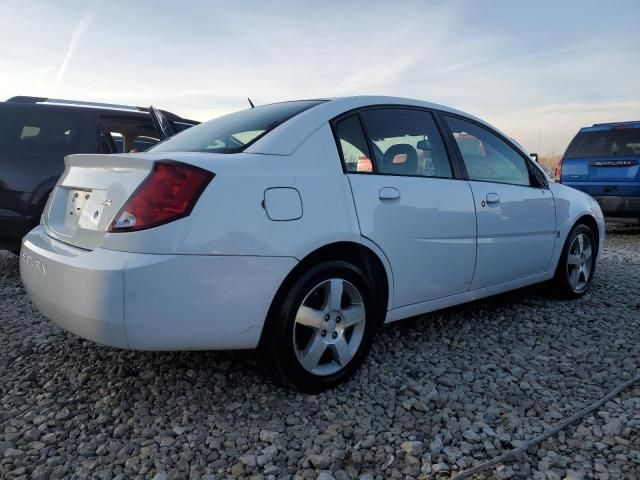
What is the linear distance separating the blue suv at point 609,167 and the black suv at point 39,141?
636cm

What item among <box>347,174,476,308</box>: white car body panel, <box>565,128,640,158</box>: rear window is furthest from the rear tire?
<box>565,128,640,158</box>: rear window

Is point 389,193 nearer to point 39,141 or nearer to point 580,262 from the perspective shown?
point 580,262

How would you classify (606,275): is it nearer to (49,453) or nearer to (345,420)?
(345,420)

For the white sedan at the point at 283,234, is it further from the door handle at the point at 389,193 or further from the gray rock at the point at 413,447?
the gray rock at the point at 413,447

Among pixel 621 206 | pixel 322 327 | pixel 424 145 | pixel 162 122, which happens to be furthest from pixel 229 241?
pixel 621 206

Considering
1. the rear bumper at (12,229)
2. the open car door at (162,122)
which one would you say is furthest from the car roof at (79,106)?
the rear bumper at (12,229)

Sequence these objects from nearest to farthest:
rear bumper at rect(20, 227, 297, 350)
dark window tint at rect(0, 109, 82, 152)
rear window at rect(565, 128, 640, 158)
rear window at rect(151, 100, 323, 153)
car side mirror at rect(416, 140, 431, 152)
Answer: rear bumper at rect(20, 227, 297, 350), rear window at rect(151, 100, 323, 153), car side mirror at rect(416, 140, 431, 152), dark window tint at rect(0, 109, 82, 152), rear window at rect(565, 128, 640, 158)

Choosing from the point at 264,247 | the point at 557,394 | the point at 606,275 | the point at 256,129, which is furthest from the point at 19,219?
the point at 606,275

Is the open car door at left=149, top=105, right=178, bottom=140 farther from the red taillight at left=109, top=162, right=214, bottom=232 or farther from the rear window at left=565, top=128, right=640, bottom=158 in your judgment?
the rear window at left=565, top=128, right=640, bottom=158

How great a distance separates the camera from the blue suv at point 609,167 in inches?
304

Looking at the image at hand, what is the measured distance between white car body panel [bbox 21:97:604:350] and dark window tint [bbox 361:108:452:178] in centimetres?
9

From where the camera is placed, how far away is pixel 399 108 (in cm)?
317

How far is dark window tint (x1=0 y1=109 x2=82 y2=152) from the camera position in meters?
4.72

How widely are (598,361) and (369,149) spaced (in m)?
1.83
